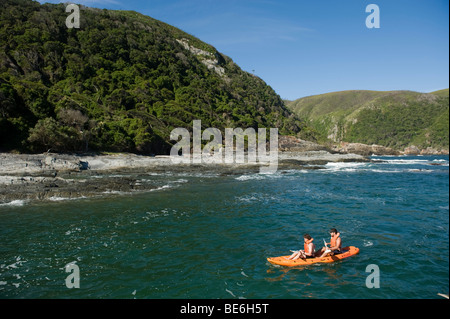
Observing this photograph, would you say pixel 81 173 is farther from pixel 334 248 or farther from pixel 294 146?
pixel 294 146

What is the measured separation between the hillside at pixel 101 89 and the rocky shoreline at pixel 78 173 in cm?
659

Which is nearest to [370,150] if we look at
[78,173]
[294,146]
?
[294,146]

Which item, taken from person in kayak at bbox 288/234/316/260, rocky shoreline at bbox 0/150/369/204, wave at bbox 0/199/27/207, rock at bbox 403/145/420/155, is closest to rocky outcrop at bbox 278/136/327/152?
rocky shoreline at bbox 0/150/369/204

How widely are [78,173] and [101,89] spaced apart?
150 feet

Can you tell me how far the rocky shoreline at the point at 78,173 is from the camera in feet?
77.6

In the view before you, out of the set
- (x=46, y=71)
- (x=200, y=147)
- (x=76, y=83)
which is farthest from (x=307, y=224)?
(x=46, y=71)

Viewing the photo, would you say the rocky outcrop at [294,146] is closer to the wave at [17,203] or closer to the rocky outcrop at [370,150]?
the rocky outcrop at [370,150]

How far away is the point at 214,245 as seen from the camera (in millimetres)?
13383

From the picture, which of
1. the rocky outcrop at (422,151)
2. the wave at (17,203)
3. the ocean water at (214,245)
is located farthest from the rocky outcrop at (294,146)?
the rocky outcrop at (422,151)

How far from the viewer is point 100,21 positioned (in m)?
102

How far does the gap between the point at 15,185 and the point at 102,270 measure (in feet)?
69.4

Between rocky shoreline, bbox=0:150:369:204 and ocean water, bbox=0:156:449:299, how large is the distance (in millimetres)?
1858

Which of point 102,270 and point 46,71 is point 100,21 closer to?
point 46,71

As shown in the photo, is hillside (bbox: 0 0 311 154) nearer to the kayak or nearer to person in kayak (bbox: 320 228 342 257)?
the kayak
